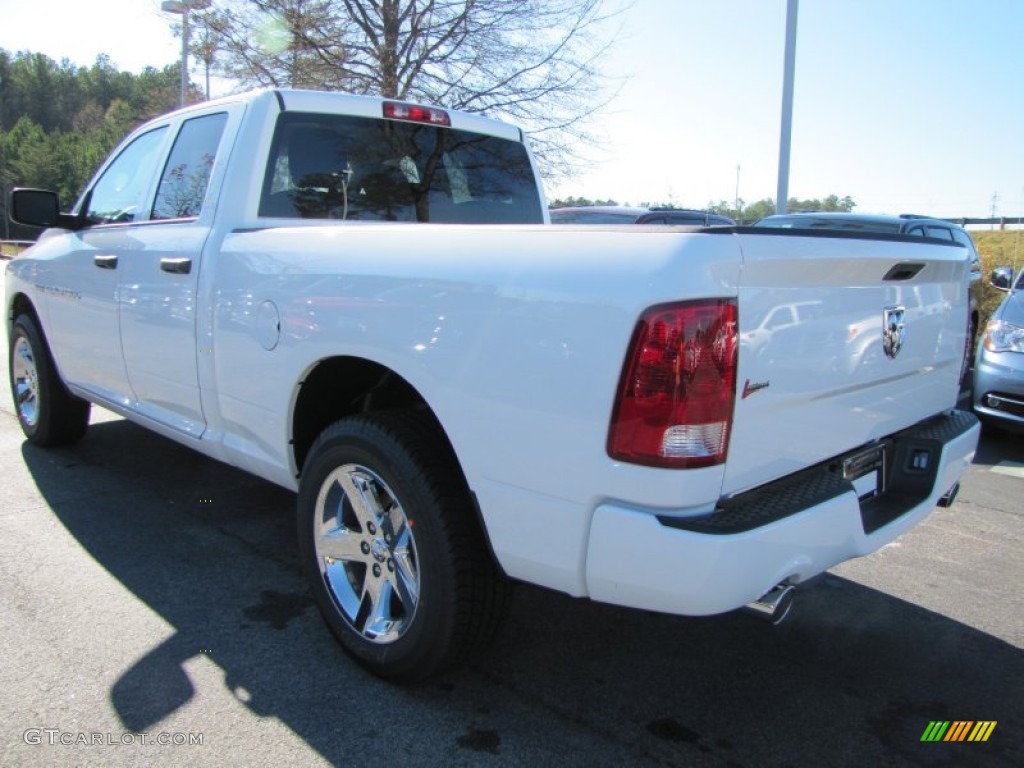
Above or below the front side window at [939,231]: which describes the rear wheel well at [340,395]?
below

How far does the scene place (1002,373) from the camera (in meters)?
6.10

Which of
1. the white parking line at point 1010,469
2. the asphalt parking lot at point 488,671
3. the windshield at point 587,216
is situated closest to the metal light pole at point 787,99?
the windshield at point 587,216

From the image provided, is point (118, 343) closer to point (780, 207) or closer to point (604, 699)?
point (604, 699)

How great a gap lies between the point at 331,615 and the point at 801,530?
1613mm

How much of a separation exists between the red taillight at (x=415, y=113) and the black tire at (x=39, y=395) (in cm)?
275

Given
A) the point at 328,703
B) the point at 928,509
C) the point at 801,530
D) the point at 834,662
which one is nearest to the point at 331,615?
the point at 328,703

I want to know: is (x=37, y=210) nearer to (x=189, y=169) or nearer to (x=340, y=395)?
(x=189, y=169)

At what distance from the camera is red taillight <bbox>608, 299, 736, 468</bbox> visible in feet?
6.16

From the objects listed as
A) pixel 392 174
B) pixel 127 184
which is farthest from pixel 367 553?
pixel 127 184

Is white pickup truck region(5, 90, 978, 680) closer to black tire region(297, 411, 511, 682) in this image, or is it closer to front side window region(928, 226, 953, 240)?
black tire region(297, 411, 511, 682)

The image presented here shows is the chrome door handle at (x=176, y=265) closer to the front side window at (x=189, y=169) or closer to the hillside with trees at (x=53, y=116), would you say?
the front side window at (x=189, y=169)

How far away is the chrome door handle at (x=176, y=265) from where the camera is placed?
3344mm

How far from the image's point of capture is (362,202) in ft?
12.2

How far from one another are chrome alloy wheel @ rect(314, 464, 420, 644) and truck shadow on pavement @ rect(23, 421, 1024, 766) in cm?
22
